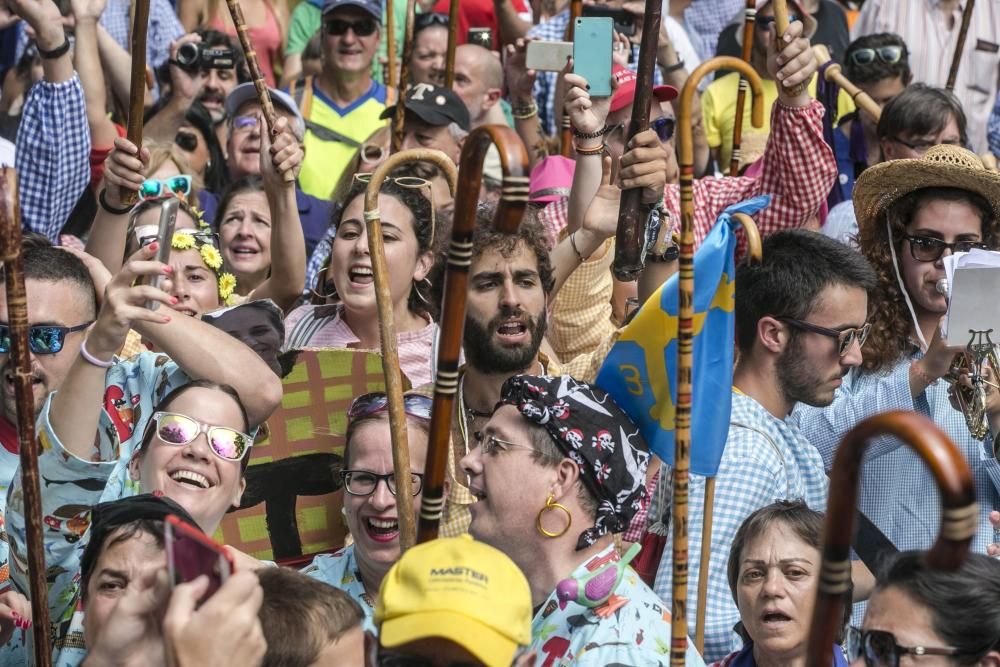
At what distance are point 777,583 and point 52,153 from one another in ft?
11.0

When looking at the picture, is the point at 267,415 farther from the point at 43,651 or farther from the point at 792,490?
the point at 792,490

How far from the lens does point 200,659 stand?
264 centimetres

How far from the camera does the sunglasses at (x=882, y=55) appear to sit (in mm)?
7438

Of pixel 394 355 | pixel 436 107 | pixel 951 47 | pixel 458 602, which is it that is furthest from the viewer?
pixel 951 47

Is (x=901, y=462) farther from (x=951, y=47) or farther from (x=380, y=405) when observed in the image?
(x=951, y=47)

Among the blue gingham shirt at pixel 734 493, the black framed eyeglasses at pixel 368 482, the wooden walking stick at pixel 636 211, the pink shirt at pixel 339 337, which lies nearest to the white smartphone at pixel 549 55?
the pink shirt at pixel 339 337

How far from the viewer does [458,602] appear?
103 inches

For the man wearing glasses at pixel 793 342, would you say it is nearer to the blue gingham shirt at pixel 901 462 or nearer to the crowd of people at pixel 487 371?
the crowd of people at pixel 487 371

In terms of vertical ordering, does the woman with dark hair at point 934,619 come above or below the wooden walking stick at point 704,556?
above

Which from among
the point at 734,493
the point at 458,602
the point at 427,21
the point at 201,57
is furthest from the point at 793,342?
the point at 201,57

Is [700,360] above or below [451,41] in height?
below

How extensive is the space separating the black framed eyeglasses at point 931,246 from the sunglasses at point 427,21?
3.41 metres

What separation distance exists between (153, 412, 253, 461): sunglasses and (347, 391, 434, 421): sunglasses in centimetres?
39

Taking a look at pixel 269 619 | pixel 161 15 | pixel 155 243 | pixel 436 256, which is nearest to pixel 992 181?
pixel 436 256
